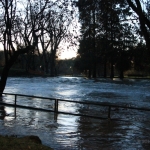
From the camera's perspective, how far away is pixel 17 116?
1308 cm

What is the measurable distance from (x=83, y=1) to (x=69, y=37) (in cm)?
721

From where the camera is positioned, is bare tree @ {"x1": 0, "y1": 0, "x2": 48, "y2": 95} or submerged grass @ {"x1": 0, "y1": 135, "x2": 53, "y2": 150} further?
bare tree @ {"x1": 0, "y1": 0, "x2": 48, "y2": 95}

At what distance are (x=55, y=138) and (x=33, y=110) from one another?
6.58 metres

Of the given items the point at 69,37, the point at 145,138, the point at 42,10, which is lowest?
the point at 145,138

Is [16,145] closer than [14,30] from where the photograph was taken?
Yes

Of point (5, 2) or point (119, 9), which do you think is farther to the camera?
point (5, 2)

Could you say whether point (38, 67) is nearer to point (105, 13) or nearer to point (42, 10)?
point (42, 10)

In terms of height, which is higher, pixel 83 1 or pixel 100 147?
pixel 83 1

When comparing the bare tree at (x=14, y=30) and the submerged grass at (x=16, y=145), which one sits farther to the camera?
the bare tree at (x=14, y=30)

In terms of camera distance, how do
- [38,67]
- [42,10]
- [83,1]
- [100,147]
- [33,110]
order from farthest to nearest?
[38,67] < [42,10] < [83,1] < [33,110] < [100,147]

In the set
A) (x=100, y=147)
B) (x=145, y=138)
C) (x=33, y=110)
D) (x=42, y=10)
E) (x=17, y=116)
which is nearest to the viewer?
(x=100, y=147)

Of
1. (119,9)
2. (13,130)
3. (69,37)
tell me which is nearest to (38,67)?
(69,37)

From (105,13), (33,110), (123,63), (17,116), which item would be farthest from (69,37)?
(123,63)

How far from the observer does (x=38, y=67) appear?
317 feet
